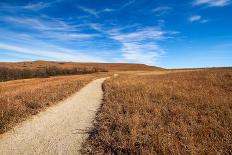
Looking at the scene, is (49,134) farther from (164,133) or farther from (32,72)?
(32,72)

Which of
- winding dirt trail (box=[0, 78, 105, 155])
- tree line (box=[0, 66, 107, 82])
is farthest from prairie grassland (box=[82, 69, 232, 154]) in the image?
tree line (box=[0, 66, 107, 82])

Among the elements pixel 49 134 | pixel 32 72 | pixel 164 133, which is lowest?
pixel 32 72

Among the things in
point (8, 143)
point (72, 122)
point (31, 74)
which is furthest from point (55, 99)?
point (31, 74)

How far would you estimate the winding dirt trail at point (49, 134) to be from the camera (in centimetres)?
772

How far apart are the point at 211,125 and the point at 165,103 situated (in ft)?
18.4

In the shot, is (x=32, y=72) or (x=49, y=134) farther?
(x=32, y=72)

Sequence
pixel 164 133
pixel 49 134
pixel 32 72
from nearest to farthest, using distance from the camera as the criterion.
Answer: pixel 164 133 → pixel 49 134 → pixel 32 72

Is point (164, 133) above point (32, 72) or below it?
above

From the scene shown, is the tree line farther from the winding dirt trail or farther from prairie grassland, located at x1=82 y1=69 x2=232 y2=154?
prairie grassland, located at x1=82 y1=69 x2=232 y2=154

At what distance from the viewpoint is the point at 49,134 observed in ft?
30.3

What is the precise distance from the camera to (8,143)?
8258mm

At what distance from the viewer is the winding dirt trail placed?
7.72m

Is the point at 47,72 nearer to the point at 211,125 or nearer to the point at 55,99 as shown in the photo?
the point at 55,99

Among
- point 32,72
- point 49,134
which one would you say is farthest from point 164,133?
point 32,72
